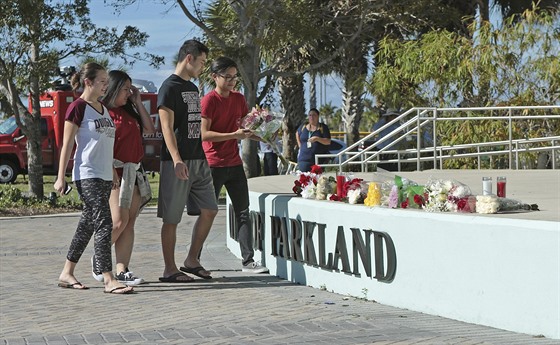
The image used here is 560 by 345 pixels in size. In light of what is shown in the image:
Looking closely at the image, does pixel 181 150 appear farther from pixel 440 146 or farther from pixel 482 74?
pixel 482 74

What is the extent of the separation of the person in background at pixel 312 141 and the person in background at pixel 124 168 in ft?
33.0

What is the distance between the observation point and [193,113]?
997cm

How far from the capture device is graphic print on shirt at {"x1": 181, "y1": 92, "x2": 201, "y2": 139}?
994cm

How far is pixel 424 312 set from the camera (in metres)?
8.10

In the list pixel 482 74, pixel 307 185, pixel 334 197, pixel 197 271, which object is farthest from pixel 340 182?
pixel 482 74

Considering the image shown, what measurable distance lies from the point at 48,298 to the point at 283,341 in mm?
2855

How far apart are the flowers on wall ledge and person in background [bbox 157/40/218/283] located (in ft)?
3.14

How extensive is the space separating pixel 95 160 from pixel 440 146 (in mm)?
11843

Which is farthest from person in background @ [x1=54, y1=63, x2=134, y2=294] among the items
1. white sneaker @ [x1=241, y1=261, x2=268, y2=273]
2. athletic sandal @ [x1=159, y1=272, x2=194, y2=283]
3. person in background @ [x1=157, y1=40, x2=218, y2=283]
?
white sneaker @ [x1=241, y1=261, x2=268, y2=273]

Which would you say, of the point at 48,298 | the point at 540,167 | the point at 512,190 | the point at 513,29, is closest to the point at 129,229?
the point at 48,298

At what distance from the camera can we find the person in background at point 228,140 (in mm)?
10320

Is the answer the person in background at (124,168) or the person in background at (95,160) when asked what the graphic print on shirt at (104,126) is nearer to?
the person in background at (95,160)

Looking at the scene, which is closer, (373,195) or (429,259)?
(429,259)

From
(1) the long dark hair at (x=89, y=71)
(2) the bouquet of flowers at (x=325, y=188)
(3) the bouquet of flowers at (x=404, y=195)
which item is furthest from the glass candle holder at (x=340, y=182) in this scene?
(1) the long dark hair at (x=89, y=71)
